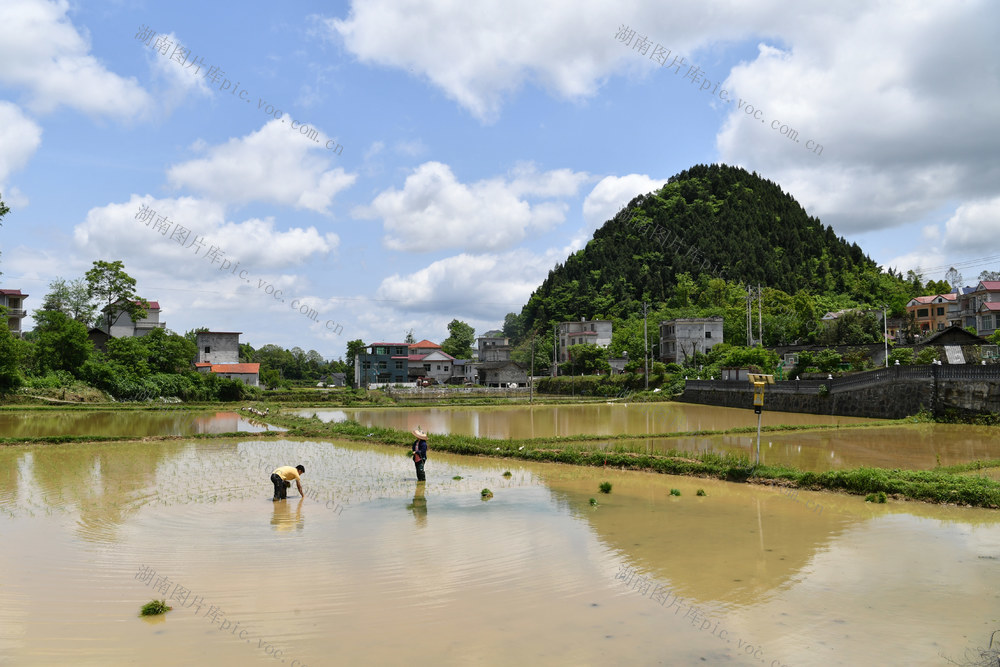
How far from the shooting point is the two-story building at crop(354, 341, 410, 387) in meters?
88.9

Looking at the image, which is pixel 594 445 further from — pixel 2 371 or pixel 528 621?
pixel 2 371

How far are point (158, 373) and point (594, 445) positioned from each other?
42.2 meters

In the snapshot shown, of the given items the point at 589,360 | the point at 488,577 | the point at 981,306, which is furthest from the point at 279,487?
the point at 981,306

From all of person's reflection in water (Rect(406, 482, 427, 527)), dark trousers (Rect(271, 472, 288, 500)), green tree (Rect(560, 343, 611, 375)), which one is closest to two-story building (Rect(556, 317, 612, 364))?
green tree (Rect(560, 343, 611, 375))

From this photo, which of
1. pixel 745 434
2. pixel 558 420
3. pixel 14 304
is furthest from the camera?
pixel 14 304

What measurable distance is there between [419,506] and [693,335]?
6640 centimetres

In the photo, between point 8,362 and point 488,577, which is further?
point 8,362

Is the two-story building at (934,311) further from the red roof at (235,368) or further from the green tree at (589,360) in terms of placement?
the red roof at (235,368)

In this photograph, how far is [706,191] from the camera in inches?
5276

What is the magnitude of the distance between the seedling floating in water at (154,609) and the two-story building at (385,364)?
82.1 metres

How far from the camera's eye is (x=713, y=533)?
426 inches

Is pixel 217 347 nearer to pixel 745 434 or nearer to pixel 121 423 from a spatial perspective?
pixel 121 423

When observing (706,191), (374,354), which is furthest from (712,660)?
(706,191)

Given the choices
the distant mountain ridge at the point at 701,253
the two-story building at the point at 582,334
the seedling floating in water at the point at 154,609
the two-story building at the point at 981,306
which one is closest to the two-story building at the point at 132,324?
the two-story building at the point at 582,334
